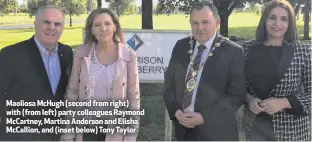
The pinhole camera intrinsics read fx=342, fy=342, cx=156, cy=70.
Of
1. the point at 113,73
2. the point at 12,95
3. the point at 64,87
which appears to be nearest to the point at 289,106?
the point at 113,73

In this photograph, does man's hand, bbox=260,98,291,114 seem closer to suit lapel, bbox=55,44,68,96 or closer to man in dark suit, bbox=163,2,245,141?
man in dark suit, bbox=163,2,245,141

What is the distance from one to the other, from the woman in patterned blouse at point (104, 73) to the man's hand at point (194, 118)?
0.47 m

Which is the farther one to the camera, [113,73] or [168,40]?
[168,40]

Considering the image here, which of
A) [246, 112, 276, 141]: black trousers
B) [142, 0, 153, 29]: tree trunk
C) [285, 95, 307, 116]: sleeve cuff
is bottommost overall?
[246, 112, 276, 141]: black trousers

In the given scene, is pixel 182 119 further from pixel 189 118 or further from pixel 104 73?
pixel 104 73

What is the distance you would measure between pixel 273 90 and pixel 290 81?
0.51ft

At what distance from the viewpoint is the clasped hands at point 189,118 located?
2916mm

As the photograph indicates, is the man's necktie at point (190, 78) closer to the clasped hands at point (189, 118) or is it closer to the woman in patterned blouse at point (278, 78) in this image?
the clasped hands at point (189, 118)

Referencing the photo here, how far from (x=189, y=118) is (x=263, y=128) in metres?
0.70

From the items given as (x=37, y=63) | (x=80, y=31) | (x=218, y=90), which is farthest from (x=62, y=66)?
(x=80, y=31)

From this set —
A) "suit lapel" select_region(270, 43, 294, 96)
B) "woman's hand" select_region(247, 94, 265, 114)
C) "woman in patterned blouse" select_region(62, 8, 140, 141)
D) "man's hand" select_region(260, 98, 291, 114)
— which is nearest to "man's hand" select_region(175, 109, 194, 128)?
"woman in patterned blouse" select_region(62, 8, 140, 141)

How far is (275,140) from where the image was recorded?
304 centimetres

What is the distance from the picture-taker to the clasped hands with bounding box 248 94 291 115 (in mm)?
2898

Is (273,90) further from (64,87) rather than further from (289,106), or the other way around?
(64,87)
